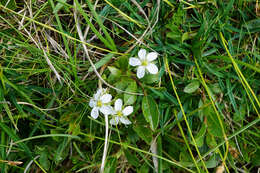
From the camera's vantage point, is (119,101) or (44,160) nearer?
(119,101)

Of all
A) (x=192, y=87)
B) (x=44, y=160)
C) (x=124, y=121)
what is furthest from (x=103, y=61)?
(x=44, y=160)

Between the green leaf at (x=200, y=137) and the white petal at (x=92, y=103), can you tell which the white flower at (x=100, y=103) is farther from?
the green leaf at (x=200, y=137)

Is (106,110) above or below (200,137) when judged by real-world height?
above

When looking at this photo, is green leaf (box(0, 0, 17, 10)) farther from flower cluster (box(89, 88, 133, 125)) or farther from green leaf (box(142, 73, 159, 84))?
green leaf (box(142, 73, 159, 84))

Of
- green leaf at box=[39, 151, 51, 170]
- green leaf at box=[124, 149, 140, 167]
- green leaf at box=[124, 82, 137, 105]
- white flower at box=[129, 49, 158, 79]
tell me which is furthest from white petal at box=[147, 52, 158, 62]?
green leaf at box=[39, 151, 51, 170]

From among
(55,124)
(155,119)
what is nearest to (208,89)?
(155,119)

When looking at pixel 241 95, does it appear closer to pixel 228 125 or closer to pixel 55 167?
pixel 228 125

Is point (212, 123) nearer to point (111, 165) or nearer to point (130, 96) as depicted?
point (130, 96)
